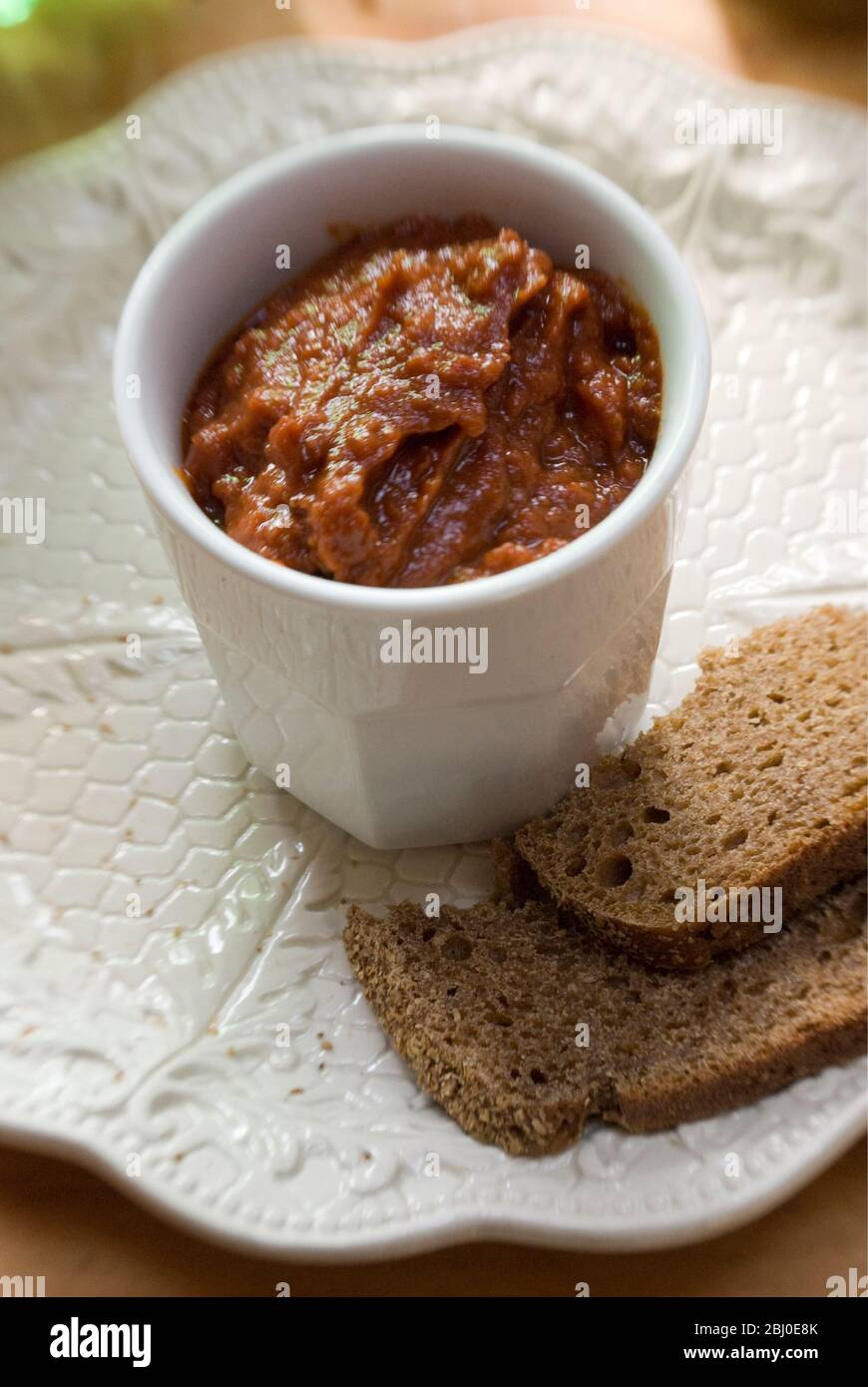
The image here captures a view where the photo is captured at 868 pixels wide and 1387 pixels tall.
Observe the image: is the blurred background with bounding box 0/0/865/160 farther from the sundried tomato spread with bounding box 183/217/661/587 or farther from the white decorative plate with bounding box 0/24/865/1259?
the sundried tomato spread with bounding box 183/217/661/587

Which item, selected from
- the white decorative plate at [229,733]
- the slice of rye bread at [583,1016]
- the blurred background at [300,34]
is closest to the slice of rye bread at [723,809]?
the slice of rye bread at [583,1016]

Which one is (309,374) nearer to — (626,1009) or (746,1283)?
(626,1009)

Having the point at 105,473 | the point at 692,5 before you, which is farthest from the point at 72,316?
the point at 692,5

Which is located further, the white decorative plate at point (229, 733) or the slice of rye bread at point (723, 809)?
the slice of rye bread at point (723, 809)

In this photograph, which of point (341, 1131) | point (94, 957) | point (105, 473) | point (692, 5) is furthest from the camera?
point (692, 5)

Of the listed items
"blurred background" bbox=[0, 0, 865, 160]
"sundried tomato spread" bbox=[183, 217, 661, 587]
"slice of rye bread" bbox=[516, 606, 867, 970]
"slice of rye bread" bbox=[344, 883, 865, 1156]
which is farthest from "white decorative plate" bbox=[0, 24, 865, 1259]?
"sundried tomato spread" bbox=[183, 217, 661, 587]

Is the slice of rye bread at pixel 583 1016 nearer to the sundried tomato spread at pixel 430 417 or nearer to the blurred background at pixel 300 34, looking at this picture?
the sundried tomato spread at pixel 430 417

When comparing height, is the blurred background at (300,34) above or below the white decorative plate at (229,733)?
above
